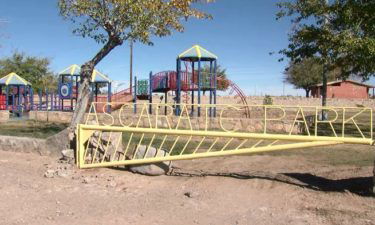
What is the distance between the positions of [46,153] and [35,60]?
49.8 m

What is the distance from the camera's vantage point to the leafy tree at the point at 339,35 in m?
14.8

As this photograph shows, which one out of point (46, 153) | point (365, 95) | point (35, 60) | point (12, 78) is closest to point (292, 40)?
point (46, 153)

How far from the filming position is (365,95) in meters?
72.5

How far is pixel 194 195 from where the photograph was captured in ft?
21.7

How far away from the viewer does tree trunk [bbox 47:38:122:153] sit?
950 cm

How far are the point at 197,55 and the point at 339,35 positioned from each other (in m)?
9.63

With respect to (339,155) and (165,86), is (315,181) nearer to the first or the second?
(339,155)

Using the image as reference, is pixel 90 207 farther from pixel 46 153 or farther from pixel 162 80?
pixel 162 80

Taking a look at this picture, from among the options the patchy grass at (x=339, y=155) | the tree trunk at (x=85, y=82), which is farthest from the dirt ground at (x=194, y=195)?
the tree trunk at (x=85, y=82)

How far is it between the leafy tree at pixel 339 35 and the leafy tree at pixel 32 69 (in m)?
39.6

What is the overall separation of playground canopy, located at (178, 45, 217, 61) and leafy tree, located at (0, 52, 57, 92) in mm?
32825

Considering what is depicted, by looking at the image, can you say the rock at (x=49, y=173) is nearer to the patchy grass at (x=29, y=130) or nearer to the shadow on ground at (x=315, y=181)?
the shadow on ground at (x=315, y=181)

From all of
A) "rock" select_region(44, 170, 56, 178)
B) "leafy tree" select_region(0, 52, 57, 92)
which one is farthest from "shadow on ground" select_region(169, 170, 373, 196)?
"leafy tree" select_region(0, 52, 57, 92)

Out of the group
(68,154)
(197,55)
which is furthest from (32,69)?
(68,154)
